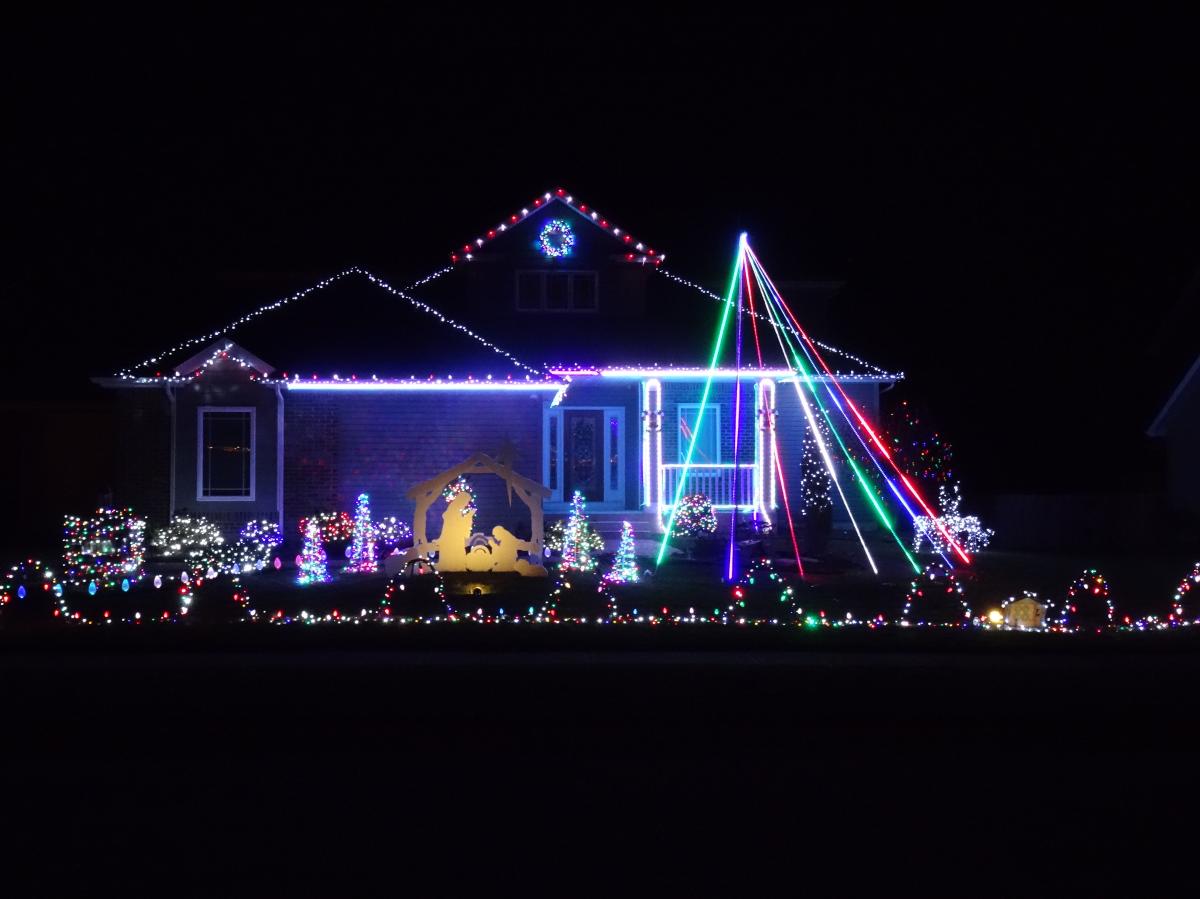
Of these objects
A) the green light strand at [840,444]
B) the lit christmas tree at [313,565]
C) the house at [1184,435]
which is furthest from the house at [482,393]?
the house at [1184,435]

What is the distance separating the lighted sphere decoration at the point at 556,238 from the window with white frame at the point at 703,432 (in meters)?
3.83

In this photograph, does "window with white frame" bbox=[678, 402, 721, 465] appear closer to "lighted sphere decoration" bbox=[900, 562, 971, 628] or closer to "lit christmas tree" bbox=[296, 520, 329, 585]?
"lighted sphere decoration" bbox=[900, 562, 971, 628]

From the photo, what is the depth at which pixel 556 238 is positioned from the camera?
22.6m

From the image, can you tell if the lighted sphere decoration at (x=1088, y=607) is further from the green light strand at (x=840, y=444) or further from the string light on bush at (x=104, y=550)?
the string light on bush at (x=104, y=550)

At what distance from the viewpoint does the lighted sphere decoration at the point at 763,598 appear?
504 inches

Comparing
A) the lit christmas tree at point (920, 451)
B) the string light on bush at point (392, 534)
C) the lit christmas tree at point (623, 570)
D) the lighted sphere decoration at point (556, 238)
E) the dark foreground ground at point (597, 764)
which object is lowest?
the dark foreground ground at point (597, 764)

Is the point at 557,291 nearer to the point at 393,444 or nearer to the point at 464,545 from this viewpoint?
the point at 393,444

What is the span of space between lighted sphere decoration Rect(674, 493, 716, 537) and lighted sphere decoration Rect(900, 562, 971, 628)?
436cm

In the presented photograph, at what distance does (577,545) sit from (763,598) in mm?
3955

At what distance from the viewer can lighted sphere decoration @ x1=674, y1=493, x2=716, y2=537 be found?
63.3 feet

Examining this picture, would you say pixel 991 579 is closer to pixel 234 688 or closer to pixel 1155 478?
pixel 234 688

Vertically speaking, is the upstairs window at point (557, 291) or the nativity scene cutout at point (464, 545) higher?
the upstairs window at point (557, 291)

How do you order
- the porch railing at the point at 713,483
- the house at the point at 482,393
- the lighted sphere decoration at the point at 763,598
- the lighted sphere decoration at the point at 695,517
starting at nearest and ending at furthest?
the lighted sphere decoration at the point at 763,598 → the house at the point at 482,393 → the lighted sphere decoration at the point at 695,517 → the porch railing at the point at 713,483

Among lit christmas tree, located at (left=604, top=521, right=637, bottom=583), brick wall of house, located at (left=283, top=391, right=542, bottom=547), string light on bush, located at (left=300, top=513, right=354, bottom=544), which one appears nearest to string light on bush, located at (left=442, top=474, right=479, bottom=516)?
lit christmas tree, located at (left=604, top=521, right=637, bottom=583)
